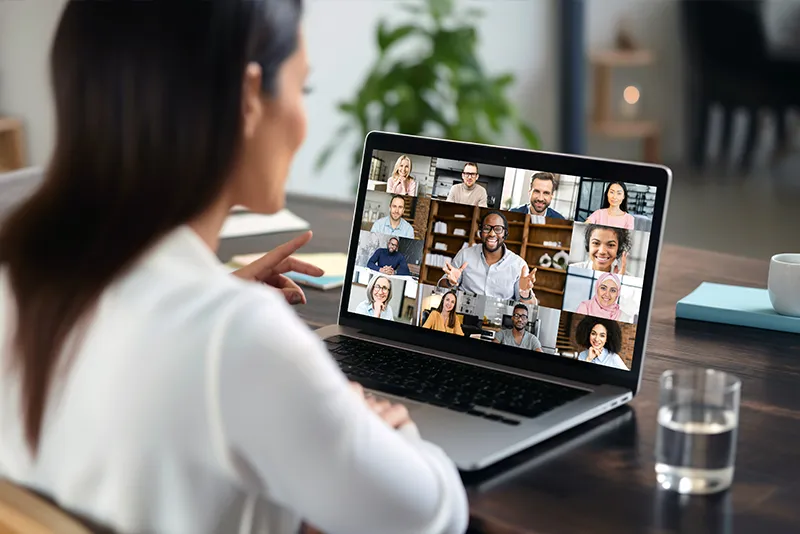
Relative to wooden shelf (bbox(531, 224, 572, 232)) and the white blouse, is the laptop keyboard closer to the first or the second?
wooden shelf (bbox(531, 224, 572, 232))

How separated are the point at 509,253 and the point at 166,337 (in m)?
0.60

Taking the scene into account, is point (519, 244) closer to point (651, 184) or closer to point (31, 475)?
point (651, 184)

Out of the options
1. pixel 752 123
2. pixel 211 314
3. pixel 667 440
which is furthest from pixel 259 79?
pixel 752 123

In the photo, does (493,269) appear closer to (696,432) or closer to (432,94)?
(696,432)

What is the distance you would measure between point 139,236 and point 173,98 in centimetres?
11

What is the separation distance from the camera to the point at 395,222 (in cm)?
133

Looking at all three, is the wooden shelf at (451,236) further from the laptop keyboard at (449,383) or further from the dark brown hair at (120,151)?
the dark brown hair at (120,151)

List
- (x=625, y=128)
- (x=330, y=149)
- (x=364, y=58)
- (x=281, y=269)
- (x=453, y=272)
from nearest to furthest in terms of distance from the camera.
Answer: (x=453, y=272)
(x=281, y=269)
(x=330, y=149)
(x=364, y=58)
(x=625, y=128)

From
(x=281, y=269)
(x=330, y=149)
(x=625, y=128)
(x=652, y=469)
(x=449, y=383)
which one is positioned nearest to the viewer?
(x=652, y=469)

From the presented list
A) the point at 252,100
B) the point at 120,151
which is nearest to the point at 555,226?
the point at 252,100

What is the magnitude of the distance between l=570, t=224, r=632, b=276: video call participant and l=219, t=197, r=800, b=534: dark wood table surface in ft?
0.51

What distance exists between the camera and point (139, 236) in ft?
2.50

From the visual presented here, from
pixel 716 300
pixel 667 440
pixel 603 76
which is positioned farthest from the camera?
pixel 603 76

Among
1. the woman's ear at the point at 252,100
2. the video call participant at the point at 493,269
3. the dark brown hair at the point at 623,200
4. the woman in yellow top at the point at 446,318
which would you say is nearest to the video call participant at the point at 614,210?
the dark brown hair at the point at 623,200
